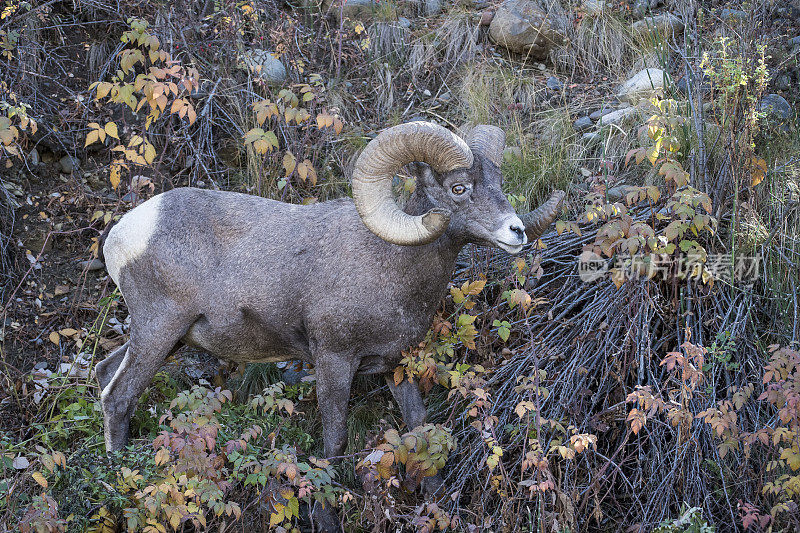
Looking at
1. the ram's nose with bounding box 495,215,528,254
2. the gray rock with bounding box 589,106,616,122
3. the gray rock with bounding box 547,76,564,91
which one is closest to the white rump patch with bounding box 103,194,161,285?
the ram's nose with bounding box 495,215,528,254

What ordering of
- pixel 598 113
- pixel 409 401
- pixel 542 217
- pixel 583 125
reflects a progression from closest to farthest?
pixel 542 217 < pixel 409 401 < pixel 583 125 < pixel 598 113

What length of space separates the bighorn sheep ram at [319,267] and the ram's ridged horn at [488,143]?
1cm

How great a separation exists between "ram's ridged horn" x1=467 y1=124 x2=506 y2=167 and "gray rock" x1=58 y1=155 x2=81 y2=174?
4.38 m

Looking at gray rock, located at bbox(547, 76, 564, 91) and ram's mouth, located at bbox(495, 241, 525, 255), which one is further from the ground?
ram's mouth, located at bbox(495, 241, 525, 255)

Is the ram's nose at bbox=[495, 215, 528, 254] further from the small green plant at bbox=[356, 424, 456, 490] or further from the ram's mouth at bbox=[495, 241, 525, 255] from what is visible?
the small green plant at bbox=[356, 424, 456, 490]

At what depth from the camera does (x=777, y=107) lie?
763 cm

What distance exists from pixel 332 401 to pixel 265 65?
427 cm

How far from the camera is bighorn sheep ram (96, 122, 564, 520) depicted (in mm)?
4918

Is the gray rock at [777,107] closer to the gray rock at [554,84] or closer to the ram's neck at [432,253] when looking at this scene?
the gray rock at [554,84]

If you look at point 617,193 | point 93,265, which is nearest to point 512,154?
point 617,193

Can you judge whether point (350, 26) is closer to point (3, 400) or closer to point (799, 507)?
point (3, 400)

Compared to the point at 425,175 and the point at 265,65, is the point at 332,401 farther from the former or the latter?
the point at 265,65

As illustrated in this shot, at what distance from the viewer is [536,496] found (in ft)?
16.7

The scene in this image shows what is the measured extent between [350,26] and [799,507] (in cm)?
681
